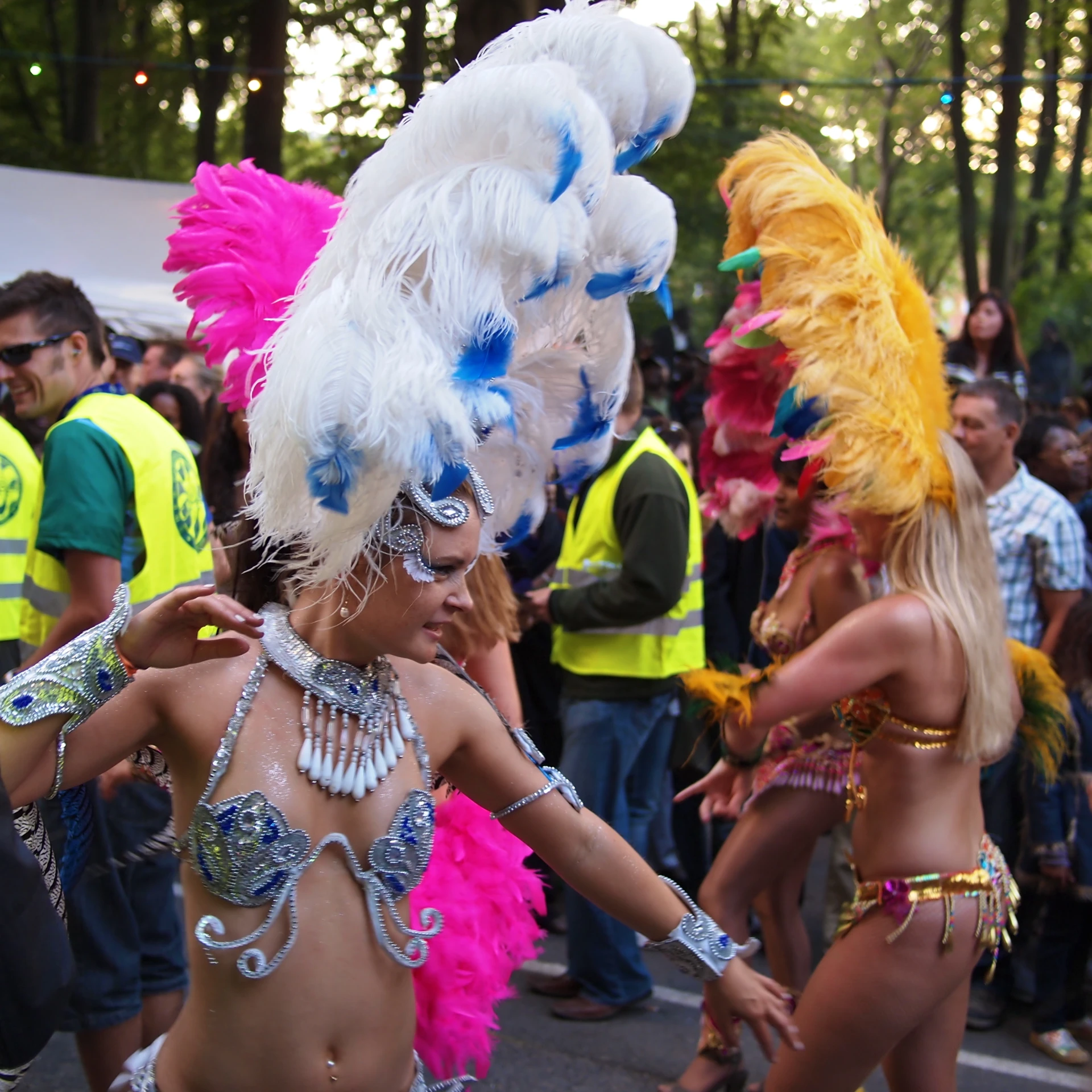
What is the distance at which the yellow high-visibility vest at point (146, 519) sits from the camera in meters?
3.20

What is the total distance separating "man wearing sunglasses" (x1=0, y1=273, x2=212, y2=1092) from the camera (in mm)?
3055

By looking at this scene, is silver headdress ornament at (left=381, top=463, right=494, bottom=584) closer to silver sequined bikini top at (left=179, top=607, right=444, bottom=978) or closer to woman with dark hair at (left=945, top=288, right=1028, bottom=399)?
silver sequined bikini top at (left=179, top=607, right=444, bottom=978)

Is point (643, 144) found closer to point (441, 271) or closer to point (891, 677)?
point (441, 271)

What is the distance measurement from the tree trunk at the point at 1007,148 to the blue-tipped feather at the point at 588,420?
11.4m

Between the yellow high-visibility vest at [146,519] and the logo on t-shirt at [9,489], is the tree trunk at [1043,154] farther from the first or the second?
the logo on t-shirt at [9,489]

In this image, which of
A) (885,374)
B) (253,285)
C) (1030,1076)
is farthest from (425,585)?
(1030,1076)

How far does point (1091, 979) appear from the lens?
4.89 meters

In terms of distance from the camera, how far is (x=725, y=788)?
10.6 feet

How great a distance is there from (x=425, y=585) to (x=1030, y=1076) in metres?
3.17

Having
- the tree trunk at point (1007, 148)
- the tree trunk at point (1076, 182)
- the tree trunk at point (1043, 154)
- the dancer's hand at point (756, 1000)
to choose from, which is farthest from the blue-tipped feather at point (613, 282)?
the tree trunk at point (1043, 154)

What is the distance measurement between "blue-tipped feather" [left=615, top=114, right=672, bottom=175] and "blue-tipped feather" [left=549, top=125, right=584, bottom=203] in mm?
291

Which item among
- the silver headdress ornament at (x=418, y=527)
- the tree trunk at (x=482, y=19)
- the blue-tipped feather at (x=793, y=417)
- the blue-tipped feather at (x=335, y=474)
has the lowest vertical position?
the blue-tipped feather at (x=793, y=417)

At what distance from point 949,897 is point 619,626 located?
179 cm

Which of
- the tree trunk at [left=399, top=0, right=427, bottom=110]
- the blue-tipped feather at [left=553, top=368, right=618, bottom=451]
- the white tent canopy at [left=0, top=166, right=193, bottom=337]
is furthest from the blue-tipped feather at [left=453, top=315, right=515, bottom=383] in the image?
the tree trunk at [left=399, top=0, right=427, bottom=110]
